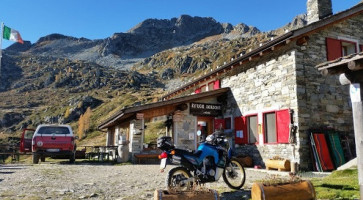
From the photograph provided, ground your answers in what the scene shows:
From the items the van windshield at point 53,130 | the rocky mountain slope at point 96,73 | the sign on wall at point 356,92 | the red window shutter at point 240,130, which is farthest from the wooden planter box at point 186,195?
the rocky mountain slope at point 96,73

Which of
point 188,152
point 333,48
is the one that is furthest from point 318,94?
point 188,152

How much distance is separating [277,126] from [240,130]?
107 inches

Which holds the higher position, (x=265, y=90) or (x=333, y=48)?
(x=333, y=48)

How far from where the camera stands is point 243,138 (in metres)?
14.4

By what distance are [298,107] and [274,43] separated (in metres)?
2.82

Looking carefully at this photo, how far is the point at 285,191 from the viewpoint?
4.71 meters

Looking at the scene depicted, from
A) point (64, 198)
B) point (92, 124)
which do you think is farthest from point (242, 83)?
point (92, 124)

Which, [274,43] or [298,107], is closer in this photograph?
[298,107]

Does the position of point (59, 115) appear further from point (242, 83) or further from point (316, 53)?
point (316, 53)

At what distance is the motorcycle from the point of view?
5755mm

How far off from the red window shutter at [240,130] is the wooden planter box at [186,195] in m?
10.2

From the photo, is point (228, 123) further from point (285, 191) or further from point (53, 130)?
point (285, 191)

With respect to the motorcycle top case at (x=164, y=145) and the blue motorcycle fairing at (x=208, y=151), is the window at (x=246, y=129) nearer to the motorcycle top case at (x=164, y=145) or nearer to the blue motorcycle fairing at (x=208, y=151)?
the blue motorcycle fairing at (x=208, y=151)

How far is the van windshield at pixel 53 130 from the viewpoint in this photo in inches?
521
